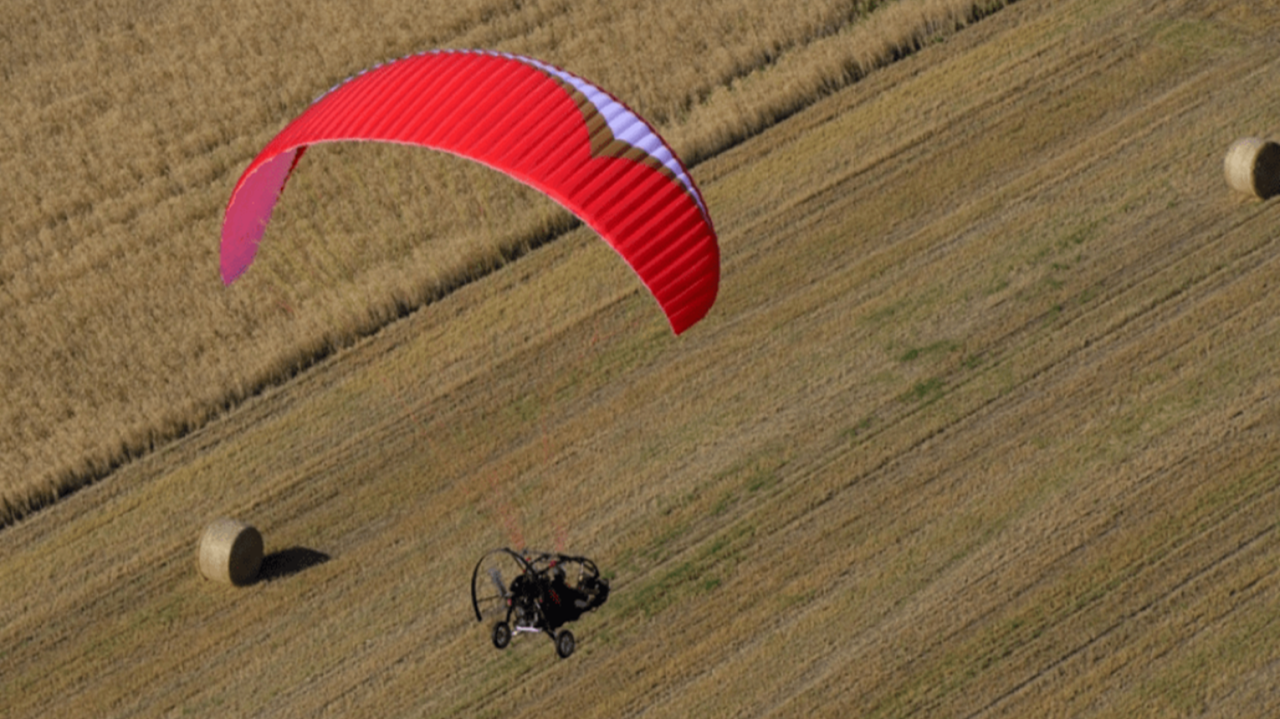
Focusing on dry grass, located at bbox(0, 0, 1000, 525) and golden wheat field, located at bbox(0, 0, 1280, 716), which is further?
dry grass, located at bbox(0, 0, 1000, 525)

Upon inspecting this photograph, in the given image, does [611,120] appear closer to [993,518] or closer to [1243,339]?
[993,518]

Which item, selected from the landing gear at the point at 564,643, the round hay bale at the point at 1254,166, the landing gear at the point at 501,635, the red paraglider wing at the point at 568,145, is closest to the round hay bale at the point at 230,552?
the landing gear at the point at 501,635

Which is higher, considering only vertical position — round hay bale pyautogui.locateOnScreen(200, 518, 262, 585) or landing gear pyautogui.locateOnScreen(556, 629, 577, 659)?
round hay bale pyautogui.locateOnScreen(200, 518, 262, 585)

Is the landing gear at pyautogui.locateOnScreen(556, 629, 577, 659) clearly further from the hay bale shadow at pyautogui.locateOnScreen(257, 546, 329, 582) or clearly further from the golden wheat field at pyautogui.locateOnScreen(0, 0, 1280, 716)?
the hay bale shadow at pyautogui.locateOnScreen(257, 546, 329, 582)

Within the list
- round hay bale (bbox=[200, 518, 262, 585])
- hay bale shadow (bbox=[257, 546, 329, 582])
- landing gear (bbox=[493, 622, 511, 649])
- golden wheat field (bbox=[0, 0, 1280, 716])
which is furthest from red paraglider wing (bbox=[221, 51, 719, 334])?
hay bale shadow (bbox=[257, 546, 329, 582])

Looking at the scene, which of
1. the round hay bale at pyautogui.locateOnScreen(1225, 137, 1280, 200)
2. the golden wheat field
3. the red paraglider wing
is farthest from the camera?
the round hay bale at pyautogui.locateOnScreen(1225, 137, 1280, 200)

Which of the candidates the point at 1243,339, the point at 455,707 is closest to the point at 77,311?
the point at 455,707

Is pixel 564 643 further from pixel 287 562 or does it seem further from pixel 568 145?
pixel 568 145
